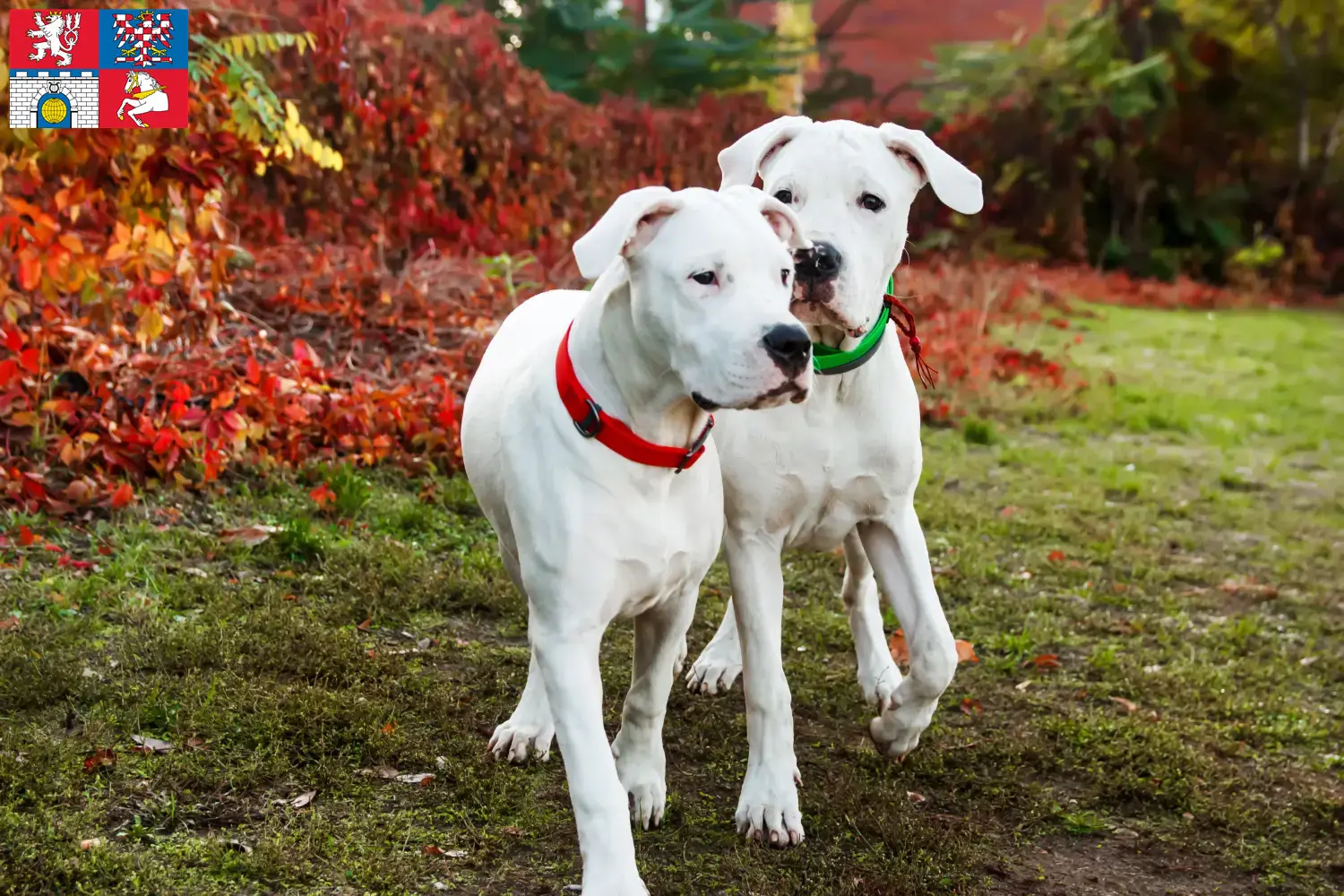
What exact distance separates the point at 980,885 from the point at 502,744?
1392 mm

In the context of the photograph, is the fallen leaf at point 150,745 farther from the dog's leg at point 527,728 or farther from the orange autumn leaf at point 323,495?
the orange autumn leaf at point 323,495

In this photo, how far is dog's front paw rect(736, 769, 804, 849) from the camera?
3.47m

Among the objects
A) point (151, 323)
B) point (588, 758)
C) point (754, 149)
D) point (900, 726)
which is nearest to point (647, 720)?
point (588, 758)

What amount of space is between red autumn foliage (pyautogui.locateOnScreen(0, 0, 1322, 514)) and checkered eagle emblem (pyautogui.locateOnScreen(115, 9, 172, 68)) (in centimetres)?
26

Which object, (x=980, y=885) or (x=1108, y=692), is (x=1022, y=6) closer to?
(x=1108, y=692)

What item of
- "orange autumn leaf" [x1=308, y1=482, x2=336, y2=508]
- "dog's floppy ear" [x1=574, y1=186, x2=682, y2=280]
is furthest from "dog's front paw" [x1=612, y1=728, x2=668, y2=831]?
"orange autumn leaf" [x1=308, y1=482, x2=336, y2=508]

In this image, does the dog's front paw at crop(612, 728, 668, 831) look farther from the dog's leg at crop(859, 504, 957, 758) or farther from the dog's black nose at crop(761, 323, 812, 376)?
the dog's black nose at crop(761, 323, 812, 376)

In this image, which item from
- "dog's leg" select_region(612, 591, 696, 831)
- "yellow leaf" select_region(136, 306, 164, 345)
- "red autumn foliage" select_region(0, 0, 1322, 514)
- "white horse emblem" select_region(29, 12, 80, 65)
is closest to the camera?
"dog's leg" select_region(612, 591, 696, 831)

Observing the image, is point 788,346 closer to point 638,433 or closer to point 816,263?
point 638,433

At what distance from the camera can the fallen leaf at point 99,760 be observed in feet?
11.3

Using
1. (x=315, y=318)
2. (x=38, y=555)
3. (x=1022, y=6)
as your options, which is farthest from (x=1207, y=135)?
(x=38, y=555)

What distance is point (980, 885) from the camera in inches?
132

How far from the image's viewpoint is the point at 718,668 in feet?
15.0

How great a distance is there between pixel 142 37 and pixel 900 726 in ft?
13.3
